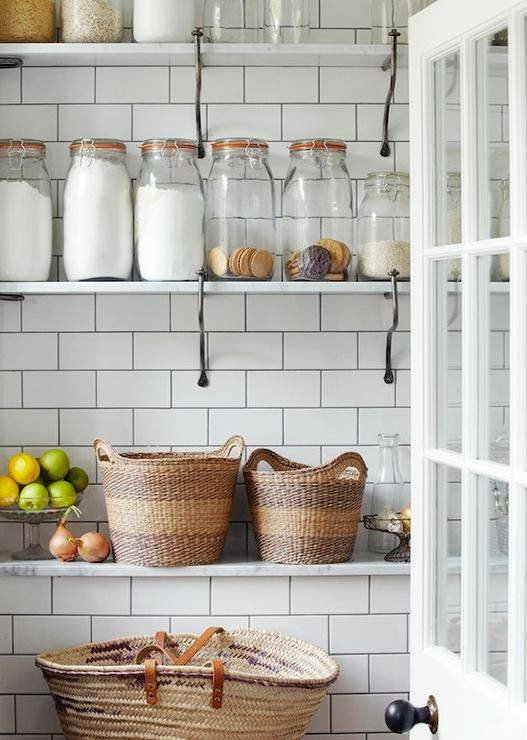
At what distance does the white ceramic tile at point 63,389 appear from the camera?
2504 millimetres

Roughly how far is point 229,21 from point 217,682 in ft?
4.73

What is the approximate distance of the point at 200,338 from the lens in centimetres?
240

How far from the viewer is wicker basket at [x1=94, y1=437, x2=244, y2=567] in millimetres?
2234

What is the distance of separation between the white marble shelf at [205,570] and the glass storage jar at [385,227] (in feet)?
2.15

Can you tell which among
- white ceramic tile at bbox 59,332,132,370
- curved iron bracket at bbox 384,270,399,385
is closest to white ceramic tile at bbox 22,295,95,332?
white ceramic tile at bbox 59,332,132,370

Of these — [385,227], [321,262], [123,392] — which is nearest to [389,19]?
[385,227]

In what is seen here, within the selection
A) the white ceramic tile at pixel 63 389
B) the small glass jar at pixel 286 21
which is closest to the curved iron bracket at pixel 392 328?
the small glass jar at pixel 286 21

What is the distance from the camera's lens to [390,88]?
238 cm

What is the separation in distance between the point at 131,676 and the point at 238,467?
0.51 meters

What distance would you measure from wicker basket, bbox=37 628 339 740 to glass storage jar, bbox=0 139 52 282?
860 millimetres

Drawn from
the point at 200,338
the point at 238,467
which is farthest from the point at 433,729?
the point at 200,338

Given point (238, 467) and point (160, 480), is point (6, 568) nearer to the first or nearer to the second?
point (160, 480)

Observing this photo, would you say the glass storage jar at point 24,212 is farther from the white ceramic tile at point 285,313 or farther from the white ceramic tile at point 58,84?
the white ceramic tile at point 285,313

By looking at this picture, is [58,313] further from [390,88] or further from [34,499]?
[390,88]
